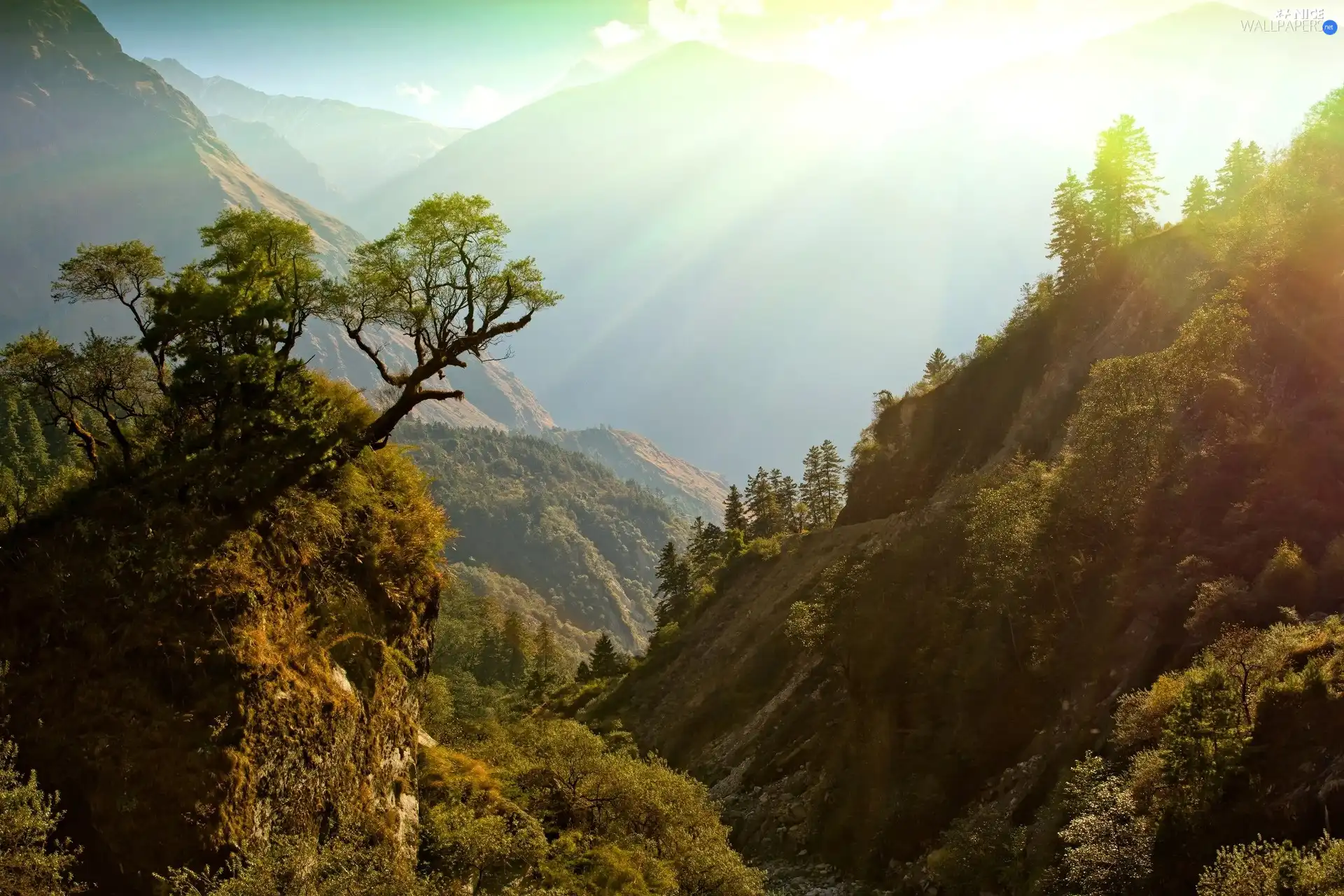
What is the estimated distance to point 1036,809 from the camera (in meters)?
23.1

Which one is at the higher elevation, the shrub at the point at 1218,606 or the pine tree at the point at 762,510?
the shrub at the point at 1218,606

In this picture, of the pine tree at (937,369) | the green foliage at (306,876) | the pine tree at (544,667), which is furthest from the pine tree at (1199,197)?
the pine tree at (544,667)

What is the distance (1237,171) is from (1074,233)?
16533 mm

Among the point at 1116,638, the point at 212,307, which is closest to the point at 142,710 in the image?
the point at 212,307

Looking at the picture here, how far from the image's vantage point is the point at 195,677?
1510 cm

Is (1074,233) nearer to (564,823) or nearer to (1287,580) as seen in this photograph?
(1287,580)

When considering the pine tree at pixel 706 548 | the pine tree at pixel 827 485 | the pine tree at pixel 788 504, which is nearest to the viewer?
the pine tree at pixel 827 485

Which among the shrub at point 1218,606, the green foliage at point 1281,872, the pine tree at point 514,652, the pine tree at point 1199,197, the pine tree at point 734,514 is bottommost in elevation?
the pine tree at point 514,652

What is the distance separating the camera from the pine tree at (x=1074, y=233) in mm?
58188

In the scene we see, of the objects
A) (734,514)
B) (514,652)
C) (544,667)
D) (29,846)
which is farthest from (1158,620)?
(514,652)

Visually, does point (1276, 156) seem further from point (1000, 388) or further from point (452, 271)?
point (452, 271)

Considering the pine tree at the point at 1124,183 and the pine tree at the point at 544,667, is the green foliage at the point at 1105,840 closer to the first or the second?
the pine tree at the point at 1124,183

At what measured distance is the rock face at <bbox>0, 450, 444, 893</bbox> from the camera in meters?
13.5

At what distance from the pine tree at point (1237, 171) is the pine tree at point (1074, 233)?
1010cm
